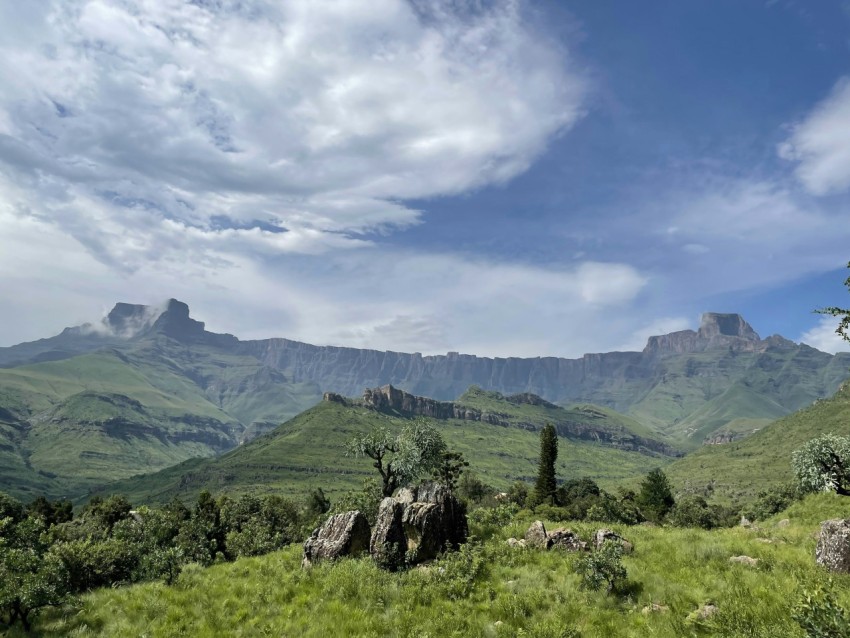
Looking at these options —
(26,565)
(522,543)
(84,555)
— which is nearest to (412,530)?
(522,543)

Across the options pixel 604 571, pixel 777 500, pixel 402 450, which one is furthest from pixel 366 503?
pixel 777 500

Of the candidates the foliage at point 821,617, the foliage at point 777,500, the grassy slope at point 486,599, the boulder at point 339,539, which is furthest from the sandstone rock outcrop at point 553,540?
the foliage at point 777,500

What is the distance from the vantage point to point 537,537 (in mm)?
25391

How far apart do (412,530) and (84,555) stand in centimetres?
1846

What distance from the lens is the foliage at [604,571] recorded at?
17.8m

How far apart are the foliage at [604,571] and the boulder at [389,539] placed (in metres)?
9.15

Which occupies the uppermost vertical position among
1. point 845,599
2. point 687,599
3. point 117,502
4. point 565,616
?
point 845,599

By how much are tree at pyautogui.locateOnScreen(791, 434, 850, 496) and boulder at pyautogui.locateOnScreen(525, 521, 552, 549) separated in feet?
91.1

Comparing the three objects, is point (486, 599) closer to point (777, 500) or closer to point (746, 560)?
point (746, 560)

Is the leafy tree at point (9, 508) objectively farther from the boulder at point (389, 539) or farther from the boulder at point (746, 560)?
the boulder at point (746, 560)

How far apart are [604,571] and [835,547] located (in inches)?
349

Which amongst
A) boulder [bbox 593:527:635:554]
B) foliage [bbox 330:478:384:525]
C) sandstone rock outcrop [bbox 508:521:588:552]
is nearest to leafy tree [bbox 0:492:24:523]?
foliage [bbox 330:478:384:525]

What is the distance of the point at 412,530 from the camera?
80.4 ft

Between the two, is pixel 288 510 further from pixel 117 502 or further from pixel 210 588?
pixel 210 588
